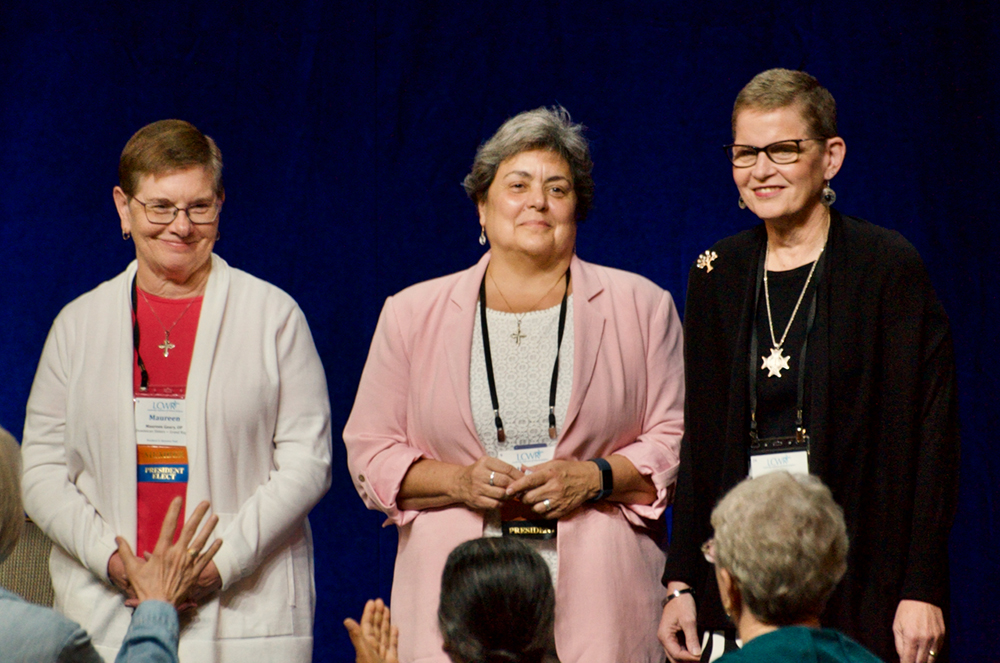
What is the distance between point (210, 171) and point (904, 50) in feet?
9.03

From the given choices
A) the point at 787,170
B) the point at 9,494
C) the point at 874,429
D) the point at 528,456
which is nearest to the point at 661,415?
the point at 528,456

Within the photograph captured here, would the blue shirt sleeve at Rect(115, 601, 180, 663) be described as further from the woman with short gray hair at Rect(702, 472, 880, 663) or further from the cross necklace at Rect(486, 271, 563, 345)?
the cross necklace at Rect(486, 271, 563, 345)

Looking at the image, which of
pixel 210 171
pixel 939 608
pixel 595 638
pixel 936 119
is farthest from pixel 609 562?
pixel 936 119

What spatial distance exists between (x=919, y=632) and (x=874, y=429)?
43 cm

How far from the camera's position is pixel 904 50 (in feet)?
14.6

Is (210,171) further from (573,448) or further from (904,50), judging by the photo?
(904,50)

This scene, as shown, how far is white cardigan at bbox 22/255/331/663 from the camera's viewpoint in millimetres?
2932

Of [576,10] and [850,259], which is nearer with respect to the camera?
[850,259]

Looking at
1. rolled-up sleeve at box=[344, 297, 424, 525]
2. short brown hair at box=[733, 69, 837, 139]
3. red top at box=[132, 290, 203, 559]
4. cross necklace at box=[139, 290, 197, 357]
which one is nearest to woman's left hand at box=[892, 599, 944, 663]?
short brown hair at box=[733, 69, 837, 139]

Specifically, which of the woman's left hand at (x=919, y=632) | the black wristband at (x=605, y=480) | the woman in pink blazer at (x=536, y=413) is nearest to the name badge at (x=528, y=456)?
the woman in pink blazer at (x=536, y=413)

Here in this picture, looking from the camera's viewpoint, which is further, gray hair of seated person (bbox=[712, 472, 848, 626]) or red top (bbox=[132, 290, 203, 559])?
red top (bbox=[132, 290, 203, 559])

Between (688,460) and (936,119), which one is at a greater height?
(936,119)

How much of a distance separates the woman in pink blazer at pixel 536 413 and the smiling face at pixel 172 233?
0.53 meters

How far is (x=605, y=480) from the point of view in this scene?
2.81 meters
